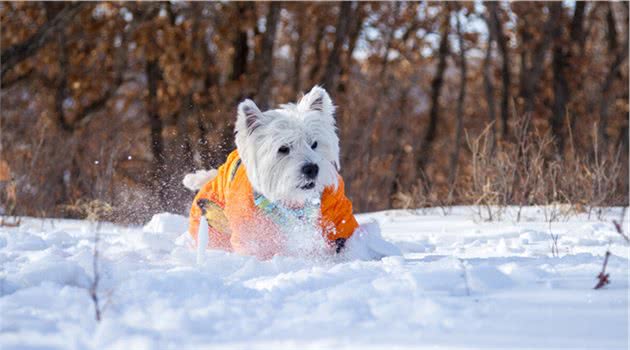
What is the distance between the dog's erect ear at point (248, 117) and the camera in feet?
16.1

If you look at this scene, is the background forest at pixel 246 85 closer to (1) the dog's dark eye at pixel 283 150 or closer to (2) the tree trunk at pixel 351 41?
(2) the tree trunk at pixel 351 41

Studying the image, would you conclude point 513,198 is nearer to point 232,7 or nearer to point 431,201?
point 431,201

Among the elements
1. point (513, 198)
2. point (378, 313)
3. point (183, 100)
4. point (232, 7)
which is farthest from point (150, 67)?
point (378, 313)

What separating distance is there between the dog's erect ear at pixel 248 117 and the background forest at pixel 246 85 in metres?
3.53

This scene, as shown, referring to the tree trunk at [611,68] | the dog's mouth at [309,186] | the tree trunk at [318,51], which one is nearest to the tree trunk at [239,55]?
the tree trunk at [318,51]

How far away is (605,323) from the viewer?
8.61 feet

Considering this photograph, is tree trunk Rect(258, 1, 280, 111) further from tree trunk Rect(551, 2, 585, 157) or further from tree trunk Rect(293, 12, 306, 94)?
tree trunk Rect(551, 2, 585, 157)

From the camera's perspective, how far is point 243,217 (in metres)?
4.80

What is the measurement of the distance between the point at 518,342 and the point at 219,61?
59.4 ft

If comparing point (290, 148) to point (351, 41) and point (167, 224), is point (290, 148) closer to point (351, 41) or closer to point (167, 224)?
point (167, 224)

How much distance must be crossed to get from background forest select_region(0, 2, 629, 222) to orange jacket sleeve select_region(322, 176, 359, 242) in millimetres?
3424

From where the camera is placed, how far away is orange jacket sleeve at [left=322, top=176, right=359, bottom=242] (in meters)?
4.92

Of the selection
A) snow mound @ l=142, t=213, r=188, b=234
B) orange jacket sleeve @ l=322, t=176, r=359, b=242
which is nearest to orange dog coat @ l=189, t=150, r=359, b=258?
orange jacket sleeve @ l=322, t=176, r=359, b=242

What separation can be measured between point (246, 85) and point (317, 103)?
13.0 metres
